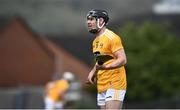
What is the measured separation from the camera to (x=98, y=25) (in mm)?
11102

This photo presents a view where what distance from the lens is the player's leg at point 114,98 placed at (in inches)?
429

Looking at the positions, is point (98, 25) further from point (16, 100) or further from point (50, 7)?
point (50, 7)

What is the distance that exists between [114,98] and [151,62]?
29.4 m

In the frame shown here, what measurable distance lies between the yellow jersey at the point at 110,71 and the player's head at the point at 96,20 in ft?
0.39

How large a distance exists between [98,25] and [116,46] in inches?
14.4

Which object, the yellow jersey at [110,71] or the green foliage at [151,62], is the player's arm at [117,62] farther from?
the green foliage at [151,62]

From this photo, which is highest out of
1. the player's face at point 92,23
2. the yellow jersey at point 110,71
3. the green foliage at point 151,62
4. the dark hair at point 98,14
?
the dark hair at point 98,14

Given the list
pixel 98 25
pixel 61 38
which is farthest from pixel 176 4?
pixel 98 25

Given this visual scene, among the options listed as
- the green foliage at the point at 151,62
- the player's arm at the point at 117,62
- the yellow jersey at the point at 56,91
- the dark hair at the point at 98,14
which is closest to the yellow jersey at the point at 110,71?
the player's arm at the point at 117,62

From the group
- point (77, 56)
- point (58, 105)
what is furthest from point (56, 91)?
point (77, 56)

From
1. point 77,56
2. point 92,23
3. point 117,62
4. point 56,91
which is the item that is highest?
point 92,23

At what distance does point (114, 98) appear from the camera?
10.9 metres

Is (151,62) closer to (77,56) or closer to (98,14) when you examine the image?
(77,56)

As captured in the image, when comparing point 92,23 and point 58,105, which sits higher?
point 92,23
